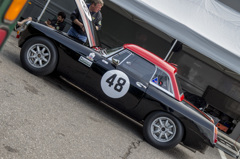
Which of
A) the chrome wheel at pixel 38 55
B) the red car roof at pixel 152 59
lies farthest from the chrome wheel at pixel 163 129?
the chrome wheel at pixel 38 55

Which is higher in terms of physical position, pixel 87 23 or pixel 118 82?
pixel 87 23

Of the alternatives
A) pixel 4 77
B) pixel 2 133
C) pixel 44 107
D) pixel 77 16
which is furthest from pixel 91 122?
pixel 77 16

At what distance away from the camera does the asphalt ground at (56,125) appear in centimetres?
310

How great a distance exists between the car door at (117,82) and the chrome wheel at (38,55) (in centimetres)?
82

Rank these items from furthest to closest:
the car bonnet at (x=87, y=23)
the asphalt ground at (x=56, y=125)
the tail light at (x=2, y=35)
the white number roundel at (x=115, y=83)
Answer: the car bonnet at (x=87, y=23)
the white number roundel at (x=115, y=83)
the asphalt ground at (x=56, y=125)
the tail light at (x=2, y=35)

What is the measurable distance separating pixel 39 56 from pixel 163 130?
2.45 metres

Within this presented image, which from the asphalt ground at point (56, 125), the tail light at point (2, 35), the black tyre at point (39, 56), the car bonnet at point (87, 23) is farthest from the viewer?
the car bonnet at point (87, 23)

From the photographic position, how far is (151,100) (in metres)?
5.14

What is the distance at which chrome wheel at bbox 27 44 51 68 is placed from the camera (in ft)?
17.9

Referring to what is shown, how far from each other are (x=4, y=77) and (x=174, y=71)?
2.83 meters

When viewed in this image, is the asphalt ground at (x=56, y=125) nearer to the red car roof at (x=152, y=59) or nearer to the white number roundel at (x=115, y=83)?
the white number roundel at (x=115, y=83)

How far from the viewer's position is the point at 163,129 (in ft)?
16.7

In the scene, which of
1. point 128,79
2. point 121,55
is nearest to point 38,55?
point 121,55

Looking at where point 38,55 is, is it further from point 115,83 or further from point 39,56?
point 115,83
